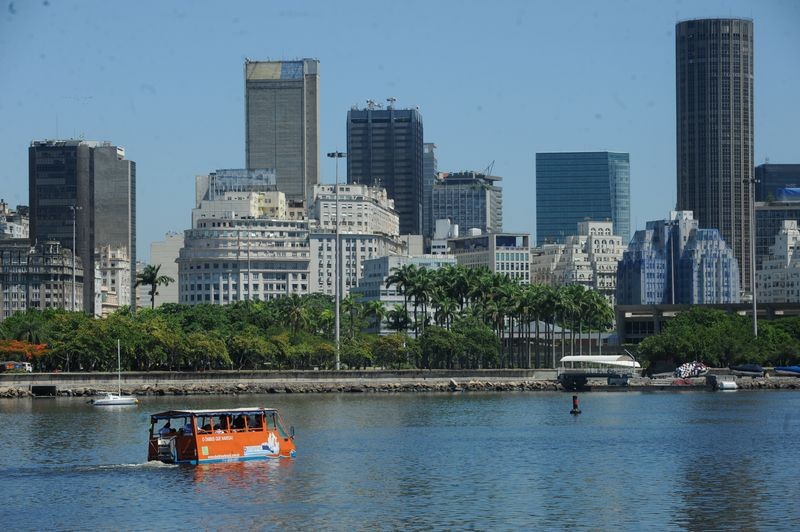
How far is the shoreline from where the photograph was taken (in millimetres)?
164000

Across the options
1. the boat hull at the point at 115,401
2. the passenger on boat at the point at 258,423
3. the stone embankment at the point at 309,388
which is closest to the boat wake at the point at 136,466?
the passenger on boat at the point at 258,423

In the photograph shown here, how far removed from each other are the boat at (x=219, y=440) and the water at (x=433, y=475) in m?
1.15

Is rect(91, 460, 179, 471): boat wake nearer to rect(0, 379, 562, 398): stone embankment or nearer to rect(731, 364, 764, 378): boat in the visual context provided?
rect(0, 379, 562, 398): stone embankment

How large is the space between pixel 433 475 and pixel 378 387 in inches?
3748

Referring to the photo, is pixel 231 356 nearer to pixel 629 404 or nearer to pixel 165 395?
pixel 165 395

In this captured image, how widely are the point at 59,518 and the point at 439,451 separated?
108 ft

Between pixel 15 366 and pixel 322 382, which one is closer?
pixel 15 366

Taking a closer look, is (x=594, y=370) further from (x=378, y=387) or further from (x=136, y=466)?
(x=136, y=466)

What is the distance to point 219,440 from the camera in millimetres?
85250

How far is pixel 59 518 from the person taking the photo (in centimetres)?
6638

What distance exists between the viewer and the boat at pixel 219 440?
84438mm

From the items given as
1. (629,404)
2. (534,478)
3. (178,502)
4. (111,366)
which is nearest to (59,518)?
(178,502)

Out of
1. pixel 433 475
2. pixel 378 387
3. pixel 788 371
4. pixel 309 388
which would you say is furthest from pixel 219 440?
pixel 788 371

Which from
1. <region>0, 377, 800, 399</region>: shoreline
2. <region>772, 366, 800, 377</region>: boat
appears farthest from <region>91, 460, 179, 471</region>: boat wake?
<region>772, 366, 800, 377</region>: boat
